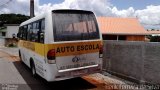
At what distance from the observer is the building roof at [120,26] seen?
38.3 meters

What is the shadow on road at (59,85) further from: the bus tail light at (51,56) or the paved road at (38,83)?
the bus tail light at (51,56)

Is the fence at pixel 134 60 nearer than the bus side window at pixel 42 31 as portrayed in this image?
Yes

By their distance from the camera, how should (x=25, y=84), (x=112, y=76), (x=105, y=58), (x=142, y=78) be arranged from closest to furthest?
(x=142, y=78) < (x=25, y=84) < (x=112, y=76) < (x=105, y=58)

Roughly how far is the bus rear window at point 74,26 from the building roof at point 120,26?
28.7 meters

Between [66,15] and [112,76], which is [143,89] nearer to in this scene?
[112,76]

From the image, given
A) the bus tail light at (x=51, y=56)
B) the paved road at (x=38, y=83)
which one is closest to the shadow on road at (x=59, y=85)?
the paved road at (x=38, y=83)

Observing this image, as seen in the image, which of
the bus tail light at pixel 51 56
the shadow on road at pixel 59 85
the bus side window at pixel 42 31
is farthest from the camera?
the shadow on road at pixel 59 85

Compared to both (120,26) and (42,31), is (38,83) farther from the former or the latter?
(120,26)

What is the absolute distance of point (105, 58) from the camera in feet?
35.8

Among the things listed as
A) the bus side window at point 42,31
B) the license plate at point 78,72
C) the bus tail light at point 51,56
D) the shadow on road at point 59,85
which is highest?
the bus side window at point 42,31

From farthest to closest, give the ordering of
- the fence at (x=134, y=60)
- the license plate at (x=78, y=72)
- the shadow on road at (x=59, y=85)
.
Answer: the shadow on road at (x=59, y=85), the license plate at (x=78, y=72), the fence at (x=134, y=60)

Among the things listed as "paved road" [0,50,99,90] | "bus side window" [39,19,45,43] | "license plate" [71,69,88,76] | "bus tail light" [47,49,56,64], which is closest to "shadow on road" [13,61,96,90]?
"paved road" [0,50,99,90]

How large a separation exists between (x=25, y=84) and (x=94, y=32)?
10.6 ft

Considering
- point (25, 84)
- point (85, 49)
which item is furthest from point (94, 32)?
point (25, 84)
